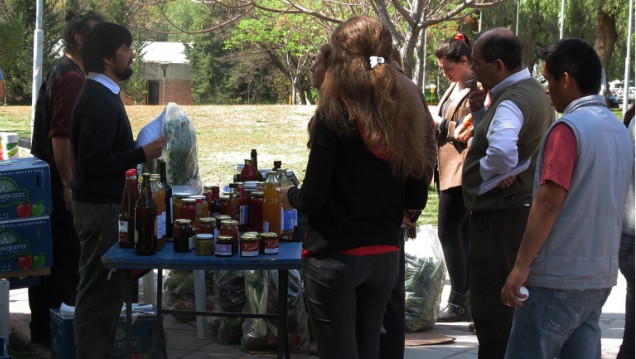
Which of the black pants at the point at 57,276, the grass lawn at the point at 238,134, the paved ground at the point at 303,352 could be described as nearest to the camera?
the paved ground at the point at 303,352

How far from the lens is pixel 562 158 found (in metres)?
3.08

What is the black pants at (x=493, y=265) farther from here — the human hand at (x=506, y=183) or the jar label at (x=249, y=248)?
the jar label at (x=249, y=248)

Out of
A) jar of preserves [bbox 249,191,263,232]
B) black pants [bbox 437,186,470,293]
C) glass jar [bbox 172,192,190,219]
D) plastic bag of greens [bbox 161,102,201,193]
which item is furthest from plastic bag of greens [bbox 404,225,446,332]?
glass jar [bbox 172,192,190,219]

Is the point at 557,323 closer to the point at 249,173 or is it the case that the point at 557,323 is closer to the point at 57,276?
the point at 249,173

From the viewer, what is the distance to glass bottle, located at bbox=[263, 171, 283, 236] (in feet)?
13.7

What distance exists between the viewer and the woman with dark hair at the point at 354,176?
127 inches

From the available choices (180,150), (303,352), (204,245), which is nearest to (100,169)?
(204,245)

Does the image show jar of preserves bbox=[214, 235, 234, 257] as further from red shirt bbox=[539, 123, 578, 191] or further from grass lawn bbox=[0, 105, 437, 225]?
grass lawn bbox=[0, 105, 437, 225]

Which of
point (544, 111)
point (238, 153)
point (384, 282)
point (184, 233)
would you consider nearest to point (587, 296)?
point (384, 282)

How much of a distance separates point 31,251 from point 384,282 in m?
2.65

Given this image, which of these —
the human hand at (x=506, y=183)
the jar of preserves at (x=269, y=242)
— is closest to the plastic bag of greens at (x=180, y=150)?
the jar of preserves at (x=269, y=242)

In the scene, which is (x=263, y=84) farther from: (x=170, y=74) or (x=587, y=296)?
(x=587, y=296)

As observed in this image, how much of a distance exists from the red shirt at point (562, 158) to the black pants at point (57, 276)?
11.1ft

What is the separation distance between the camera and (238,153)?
60.2ft
